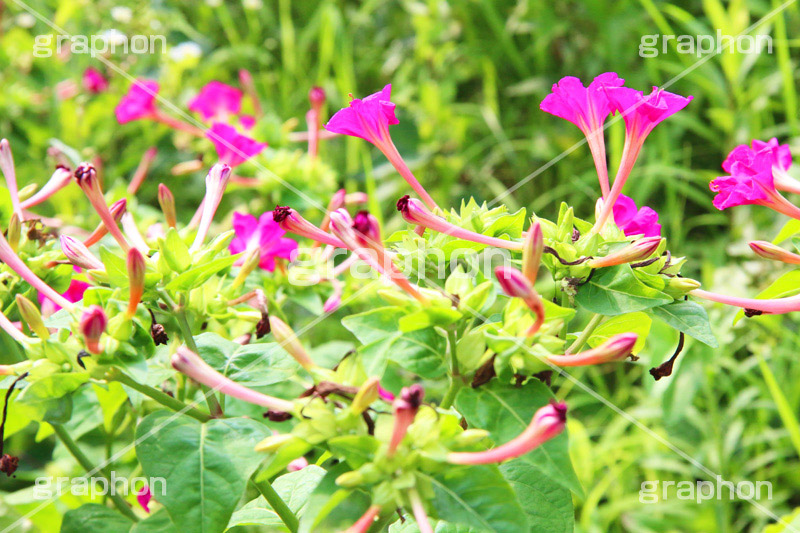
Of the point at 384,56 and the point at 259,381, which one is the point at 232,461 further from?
the point at 384,56

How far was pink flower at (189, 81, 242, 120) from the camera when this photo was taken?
1703mm

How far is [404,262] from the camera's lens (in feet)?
2.16

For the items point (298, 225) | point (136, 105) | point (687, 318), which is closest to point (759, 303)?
point (687, 318)

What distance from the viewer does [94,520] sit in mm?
787

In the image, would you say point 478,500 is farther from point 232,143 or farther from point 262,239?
point 232,143

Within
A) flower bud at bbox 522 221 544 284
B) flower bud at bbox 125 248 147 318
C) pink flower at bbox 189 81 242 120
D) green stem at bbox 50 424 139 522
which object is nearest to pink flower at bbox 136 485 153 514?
green stem at bbox 50 424 139 522

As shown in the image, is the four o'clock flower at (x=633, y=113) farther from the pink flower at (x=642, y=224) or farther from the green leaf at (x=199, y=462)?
the green leaf at (x=199, y=462)

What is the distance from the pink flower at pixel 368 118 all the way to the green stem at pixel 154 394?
0.31 metres

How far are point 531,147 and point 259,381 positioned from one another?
173cm

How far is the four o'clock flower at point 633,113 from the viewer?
0.68m

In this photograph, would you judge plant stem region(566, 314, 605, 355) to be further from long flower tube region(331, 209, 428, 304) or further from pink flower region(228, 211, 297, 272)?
pink flower region(228, 211, 297, 272)

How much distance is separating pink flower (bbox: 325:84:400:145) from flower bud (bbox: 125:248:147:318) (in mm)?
230

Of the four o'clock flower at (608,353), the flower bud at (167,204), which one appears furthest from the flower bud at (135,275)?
the four o'clock flower at (608,353)

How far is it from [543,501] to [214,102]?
4.42 ft
